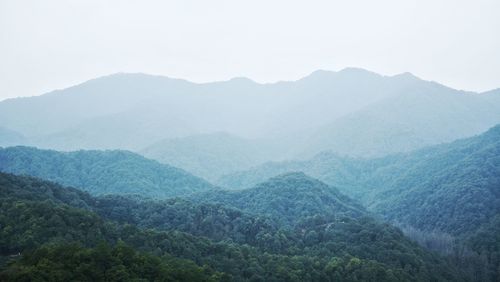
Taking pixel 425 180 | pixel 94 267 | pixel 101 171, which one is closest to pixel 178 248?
pixel 94 267

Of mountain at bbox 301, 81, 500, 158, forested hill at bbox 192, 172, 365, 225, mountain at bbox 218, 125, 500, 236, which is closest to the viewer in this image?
mountain at bbox 218, 125, 500, 236

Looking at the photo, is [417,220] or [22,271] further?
[417,220]

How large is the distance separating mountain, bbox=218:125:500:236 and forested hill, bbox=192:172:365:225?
11609 millimetres

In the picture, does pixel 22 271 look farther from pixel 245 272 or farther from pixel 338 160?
pixel 338 160

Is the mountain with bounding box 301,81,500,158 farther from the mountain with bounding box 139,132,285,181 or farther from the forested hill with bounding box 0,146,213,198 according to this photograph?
the forested hill with bounding box 0,146,213,198

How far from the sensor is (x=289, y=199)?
8888cm

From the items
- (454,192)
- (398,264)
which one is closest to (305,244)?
(398,264)

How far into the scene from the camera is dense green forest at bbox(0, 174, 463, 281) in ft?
112

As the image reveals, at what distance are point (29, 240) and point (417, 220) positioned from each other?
6801 centimetres

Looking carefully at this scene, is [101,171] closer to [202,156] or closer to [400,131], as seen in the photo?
[202,156]

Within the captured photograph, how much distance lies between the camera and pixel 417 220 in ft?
284

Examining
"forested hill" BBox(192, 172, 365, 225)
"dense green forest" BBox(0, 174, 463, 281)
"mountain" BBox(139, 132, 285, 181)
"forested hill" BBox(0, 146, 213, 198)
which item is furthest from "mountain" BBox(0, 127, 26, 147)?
"dense green forest" BBox(0, 174, 463, 281)

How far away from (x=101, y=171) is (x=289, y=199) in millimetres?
46773

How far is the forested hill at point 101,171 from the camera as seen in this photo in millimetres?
100750
